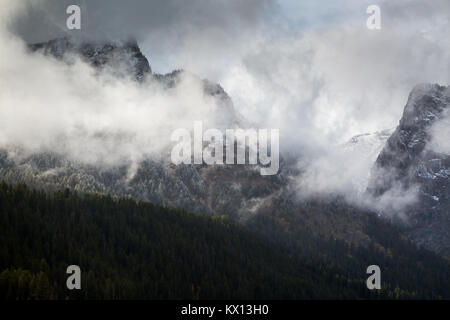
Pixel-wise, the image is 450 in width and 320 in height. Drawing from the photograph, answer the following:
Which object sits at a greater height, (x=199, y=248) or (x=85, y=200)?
(x=85, y=200)

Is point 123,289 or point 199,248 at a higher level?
point 199,248

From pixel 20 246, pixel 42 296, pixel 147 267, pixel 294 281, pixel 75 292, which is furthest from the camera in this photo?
pixel 294 281

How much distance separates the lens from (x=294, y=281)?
185625 millimetres

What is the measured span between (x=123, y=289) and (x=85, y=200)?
67.1 meters

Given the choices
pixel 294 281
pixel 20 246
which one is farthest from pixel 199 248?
pixel 20 246

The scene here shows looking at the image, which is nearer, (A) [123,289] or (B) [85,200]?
(A) [123,289]

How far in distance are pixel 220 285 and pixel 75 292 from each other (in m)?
54.7

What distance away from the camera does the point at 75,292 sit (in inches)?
5266

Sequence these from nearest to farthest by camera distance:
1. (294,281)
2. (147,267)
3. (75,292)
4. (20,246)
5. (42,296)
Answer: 1. (42,296)
2. (75,292)
3. (20,246)
4. (147,267)
5. (294,281)

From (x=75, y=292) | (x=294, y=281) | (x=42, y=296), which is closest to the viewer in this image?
(x=42, y=296)

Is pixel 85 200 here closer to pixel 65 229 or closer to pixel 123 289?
pixel 65 229
